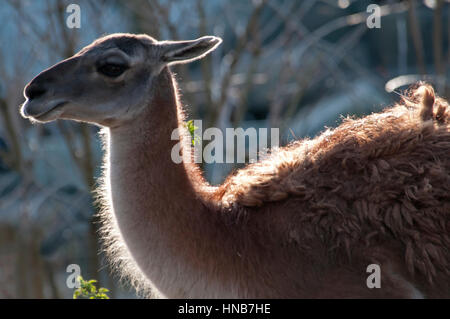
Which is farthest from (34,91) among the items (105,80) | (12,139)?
(12,139)

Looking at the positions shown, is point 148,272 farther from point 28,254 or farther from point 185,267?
point 28,254

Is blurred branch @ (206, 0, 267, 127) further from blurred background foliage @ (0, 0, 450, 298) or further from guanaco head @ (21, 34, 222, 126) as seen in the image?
guanaco head @ (21, 34, 222, 126)

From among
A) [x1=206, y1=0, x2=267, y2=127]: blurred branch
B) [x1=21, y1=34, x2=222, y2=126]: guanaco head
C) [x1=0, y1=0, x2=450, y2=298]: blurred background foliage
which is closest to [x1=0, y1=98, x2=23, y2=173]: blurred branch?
[x1=0, y1=0, x2=450, y2=298]: blurred background foliage

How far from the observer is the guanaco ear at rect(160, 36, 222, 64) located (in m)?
4.06

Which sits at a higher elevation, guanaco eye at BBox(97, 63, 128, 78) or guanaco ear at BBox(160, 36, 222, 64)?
guanaco ear at BBox(160, 36, 222, 64)

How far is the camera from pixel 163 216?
382 cm

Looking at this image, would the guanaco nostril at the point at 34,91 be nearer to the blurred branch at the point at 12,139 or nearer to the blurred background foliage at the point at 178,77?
the blurred background foliage at the point at 178,77

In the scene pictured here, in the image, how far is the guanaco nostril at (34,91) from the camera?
387 cm

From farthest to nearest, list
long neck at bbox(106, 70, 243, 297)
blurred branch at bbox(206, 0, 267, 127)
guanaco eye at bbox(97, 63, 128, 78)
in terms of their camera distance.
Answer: blurred branch at bbox(206, 0, 267, 127) < guanaco eye at bbox(97, 63, 128, 78) < long neck at bbox(106, 70, 243, 297)

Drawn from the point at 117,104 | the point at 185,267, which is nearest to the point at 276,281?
the point at 185,267

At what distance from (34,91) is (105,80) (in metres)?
0.43

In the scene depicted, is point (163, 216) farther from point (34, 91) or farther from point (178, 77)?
point (178, 77)

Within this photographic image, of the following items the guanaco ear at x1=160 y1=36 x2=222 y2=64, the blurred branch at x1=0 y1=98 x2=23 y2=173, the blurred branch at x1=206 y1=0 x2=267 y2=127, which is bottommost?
the guanaco ear at x1=160 y1=36 x2=222 y2=64

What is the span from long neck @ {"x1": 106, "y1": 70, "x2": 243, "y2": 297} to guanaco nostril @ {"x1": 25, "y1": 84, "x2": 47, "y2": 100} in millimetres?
483
